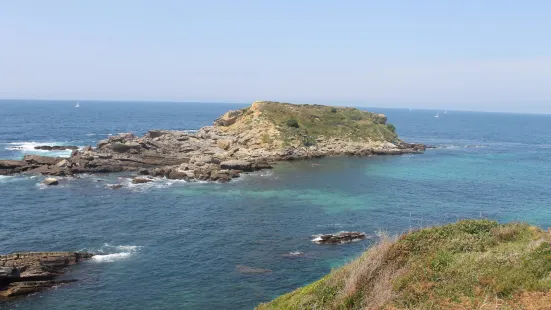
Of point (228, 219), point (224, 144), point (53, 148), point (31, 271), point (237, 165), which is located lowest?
point (31, 271)

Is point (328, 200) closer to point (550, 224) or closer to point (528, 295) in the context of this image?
point (550, 224)

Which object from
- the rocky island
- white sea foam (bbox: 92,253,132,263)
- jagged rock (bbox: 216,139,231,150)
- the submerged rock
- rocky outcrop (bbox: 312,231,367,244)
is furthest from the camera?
jagged rock (bbox: 216,139,231,150)

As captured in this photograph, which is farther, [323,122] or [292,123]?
[323,122]

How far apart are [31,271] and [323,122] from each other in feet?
328

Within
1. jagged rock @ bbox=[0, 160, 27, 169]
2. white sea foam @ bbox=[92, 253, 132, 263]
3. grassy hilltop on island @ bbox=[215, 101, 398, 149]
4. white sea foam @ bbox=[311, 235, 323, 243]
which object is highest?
grassy hilltop on island @ bbox=[215, 101, 398, 149]

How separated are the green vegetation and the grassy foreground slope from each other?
8531 centimetres

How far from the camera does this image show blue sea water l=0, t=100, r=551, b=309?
3553 centimetres

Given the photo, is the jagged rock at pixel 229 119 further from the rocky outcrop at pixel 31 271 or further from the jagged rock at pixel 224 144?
the rocky outcrop at pixel 31 271

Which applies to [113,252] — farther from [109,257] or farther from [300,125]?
[300,125]

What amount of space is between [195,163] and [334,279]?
64.4 m

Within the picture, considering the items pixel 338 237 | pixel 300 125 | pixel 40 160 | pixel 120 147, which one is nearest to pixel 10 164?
pixel 40 160

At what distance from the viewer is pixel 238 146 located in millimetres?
101250

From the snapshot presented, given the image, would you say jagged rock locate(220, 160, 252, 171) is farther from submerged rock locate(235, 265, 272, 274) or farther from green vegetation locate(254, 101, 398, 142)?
submerged rock locate(235, 265, 272, 274)

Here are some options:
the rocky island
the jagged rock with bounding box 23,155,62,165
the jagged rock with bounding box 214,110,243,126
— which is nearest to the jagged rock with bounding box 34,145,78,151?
the rocky island
